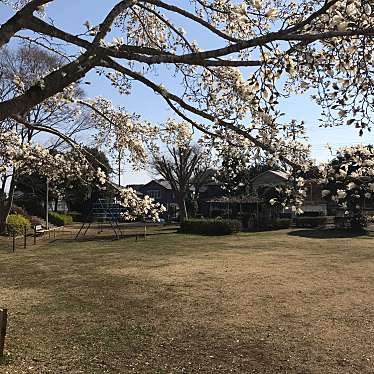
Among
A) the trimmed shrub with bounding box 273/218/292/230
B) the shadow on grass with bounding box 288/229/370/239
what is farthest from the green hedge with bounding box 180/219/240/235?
the trimmed shrub with bounding box 273/218/292/230

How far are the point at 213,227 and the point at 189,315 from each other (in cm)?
2049

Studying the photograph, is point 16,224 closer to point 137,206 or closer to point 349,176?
point 137,206

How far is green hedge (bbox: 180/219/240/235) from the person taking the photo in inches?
1099

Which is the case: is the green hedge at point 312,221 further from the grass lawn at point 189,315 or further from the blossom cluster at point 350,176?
the blossom cluster at point 350,176

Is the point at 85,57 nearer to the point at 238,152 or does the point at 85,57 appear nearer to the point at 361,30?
the point at 238,152

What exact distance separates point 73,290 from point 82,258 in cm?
646

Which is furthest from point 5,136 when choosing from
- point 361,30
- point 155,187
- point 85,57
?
point 155,187

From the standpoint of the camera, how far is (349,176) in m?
4.00

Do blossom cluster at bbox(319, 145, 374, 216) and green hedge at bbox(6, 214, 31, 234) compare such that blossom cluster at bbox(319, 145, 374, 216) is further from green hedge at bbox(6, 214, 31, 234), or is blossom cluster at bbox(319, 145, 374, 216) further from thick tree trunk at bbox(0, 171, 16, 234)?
green hedge at bbox(6, 214, 31, 234)

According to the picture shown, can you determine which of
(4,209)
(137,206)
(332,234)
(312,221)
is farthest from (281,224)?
(137,206)

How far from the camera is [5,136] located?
891cm

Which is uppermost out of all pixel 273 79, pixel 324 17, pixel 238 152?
pixel 324 17

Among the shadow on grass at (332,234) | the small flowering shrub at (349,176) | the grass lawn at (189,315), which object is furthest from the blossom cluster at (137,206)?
the shadow on grass at (332,234)

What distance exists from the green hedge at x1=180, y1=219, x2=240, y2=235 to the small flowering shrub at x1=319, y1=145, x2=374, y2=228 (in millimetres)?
23639
